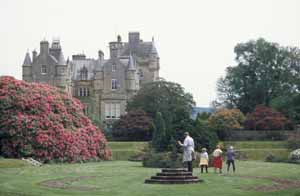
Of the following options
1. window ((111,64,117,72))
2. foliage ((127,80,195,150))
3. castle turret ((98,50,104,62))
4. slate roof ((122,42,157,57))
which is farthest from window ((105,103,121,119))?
slate roof ((122,42,157,57))

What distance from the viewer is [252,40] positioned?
317ft

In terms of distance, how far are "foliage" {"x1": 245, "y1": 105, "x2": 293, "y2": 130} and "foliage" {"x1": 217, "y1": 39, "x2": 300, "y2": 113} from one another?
39.9 ft

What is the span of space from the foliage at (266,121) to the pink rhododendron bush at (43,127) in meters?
29.0

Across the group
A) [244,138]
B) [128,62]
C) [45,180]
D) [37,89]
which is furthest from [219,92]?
[45,180]

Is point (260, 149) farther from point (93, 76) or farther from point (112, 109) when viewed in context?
point (93, 76)

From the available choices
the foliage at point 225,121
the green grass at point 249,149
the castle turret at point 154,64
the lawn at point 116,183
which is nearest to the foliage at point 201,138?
the green grass at point 249,149

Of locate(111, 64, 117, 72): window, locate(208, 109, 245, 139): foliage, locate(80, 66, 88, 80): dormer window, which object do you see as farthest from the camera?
locate(80, 66, 88, 80): dormer window

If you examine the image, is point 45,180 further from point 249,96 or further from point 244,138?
point 249,96

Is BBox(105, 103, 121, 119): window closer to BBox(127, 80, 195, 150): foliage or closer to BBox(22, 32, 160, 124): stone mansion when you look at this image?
BBox(22, 32, 160, 124): stone mansion

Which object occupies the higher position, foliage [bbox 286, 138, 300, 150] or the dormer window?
the dormer window

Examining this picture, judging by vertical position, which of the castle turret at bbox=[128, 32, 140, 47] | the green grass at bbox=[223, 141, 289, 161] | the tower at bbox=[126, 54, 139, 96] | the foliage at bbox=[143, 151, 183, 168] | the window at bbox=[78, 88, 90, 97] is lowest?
the foliage at bbox=[143, 151, 183, 168]

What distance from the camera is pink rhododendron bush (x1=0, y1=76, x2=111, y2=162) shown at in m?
47.2

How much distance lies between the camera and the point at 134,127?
250 ft

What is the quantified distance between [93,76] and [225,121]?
2367 centimetres
